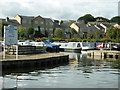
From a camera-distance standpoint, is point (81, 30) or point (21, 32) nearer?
point (21, 32)

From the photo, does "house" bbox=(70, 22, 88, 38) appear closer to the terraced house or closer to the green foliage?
the terraced house

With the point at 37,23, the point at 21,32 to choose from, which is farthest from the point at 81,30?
the point at 21,32

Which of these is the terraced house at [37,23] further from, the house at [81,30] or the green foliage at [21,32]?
the house at [81,30]

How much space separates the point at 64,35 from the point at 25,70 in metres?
80.8

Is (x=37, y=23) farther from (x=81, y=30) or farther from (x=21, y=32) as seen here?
(x=81, y=30)

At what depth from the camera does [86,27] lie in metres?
113

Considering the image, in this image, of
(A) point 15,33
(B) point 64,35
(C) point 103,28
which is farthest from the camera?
(C) point 103,28

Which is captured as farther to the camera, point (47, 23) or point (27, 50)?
point (47, 23)

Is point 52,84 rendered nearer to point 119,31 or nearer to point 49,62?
point 49,62

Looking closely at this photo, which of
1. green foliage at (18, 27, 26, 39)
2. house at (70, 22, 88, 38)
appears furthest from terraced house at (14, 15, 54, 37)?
house at (70, 22, 88, 38)

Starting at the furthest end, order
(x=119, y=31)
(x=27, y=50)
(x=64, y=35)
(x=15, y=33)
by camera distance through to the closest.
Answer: (x=64, y=35) → (x=119, y=31) → (x=27, y=50) → (x=15, y=33)

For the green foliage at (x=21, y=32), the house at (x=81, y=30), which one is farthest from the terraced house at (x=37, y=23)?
the house at (x=81, y=30)

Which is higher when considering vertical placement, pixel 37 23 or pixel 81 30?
pixel 37 23

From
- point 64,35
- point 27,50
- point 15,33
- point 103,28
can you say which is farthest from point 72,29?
point 15,33
